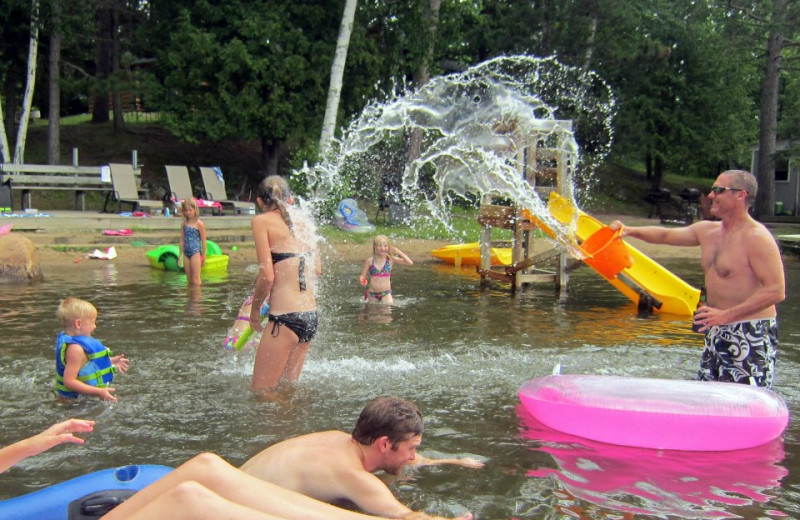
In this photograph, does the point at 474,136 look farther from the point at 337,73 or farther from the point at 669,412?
the point at 337,73

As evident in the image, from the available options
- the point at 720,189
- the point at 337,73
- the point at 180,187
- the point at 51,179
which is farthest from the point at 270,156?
the point at 720,189

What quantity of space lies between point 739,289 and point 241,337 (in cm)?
406

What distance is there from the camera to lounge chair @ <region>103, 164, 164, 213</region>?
1819 centimetres

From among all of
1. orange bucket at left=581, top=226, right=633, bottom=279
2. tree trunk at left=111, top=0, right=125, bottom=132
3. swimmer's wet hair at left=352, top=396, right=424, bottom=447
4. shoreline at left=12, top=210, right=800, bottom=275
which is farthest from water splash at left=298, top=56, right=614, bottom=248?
tree trunk at left=111, top=0, right=125, bottom=132

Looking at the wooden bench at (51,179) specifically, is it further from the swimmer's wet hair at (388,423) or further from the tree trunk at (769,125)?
the tree trunk at (769,125)

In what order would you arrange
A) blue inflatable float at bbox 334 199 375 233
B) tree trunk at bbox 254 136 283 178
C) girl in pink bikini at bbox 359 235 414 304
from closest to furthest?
girl in pink bikini at bbox 359 235 414 304, blue inflatable float at bbox 334 199 375 233, tree trunk at bbox 254 136 283 178

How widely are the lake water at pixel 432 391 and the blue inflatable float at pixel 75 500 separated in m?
0.88

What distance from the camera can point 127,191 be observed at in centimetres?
1883

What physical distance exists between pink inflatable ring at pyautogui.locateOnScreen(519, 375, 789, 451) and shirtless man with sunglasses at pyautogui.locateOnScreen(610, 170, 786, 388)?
0.87 feet

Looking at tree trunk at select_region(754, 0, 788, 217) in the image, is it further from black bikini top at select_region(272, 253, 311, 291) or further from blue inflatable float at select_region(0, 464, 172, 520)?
blue inflatable float at select_region(0, 464, 172, 520)

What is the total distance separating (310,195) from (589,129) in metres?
14.9

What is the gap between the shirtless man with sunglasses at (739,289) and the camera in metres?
5.14

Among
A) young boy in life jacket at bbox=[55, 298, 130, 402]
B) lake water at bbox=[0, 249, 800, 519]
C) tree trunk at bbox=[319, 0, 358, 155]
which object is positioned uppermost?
tree trunk at bbox=[319, 0, 358, 155]

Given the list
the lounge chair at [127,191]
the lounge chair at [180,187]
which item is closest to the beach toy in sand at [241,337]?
the lounge chair at [127,191]
